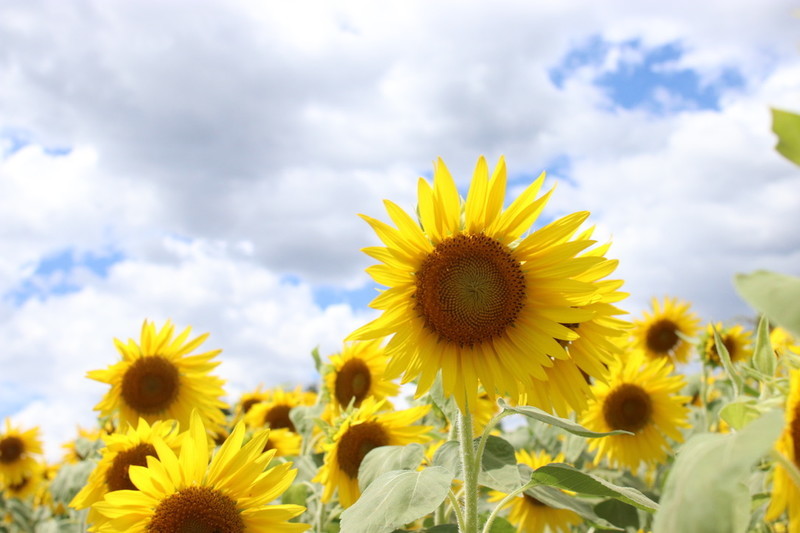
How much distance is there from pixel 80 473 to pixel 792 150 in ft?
16.7

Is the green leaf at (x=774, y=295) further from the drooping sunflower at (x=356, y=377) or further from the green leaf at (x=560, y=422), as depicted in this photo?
the drooping sunflower at (x=356, y=377)

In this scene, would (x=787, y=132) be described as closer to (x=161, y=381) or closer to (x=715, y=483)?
(x=715, y=483)

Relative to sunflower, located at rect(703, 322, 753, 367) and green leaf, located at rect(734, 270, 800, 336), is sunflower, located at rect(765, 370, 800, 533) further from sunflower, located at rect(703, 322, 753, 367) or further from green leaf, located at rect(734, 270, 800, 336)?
sunflower, located at rect(703, 322, 753, 367)

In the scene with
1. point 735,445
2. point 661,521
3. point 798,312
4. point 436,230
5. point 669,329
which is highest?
point 669,329

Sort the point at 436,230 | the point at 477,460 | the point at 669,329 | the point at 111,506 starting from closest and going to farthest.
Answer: the point at 477,460 < the point at 436,230 < the point at 111,506 < the point at 669,329

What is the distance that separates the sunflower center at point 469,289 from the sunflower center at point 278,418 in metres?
4.39

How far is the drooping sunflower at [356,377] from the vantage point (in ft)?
17.1

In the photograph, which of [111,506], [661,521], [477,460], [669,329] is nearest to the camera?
[661,521]

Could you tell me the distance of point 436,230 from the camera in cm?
258

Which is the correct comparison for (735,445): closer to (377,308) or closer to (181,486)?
(377,308)

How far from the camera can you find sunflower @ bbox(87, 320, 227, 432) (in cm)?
498

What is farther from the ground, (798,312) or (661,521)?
(798,312)

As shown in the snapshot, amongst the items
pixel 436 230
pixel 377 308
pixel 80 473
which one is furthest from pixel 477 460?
pixel 80 473

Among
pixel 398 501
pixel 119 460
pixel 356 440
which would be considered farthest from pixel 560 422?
pixel 119 460
